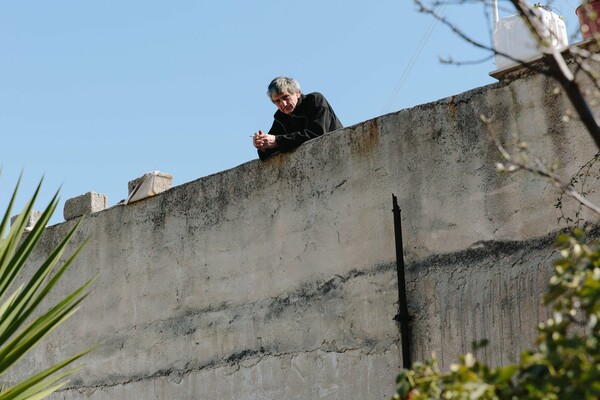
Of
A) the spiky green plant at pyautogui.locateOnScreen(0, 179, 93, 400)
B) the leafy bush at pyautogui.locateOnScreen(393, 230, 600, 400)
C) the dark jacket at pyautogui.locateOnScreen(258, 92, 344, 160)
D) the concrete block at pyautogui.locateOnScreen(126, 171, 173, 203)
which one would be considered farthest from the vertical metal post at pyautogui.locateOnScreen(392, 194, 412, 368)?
the leafy bush at pyautogui.locateOnScreen(393, 230, 600, 400)

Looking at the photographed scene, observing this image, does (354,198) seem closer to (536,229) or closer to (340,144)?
(340,144)

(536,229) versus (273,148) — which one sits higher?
(273,148)

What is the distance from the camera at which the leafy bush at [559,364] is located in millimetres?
1988

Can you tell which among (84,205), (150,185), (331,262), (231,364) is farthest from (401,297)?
(84,205)

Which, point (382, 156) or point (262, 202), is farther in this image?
point (262, 202)

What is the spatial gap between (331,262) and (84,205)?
6.93 feet

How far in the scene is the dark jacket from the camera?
540cm

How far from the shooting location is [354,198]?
16.5ft

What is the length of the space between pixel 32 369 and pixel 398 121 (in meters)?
2.85

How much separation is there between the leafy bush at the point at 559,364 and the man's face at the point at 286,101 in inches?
131

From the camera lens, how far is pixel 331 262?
5.04 metres

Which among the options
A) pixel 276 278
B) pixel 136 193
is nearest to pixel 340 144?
pixel 276 278

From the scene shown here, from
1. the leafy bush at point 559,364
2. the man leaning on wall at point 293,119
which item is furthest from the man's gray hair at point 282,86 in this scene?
the leafy bush at point 559,364

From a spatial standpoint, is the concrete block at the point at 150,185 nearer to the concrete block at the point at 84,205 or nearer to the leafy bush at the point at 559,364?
the concrete block at the point at 84,205
